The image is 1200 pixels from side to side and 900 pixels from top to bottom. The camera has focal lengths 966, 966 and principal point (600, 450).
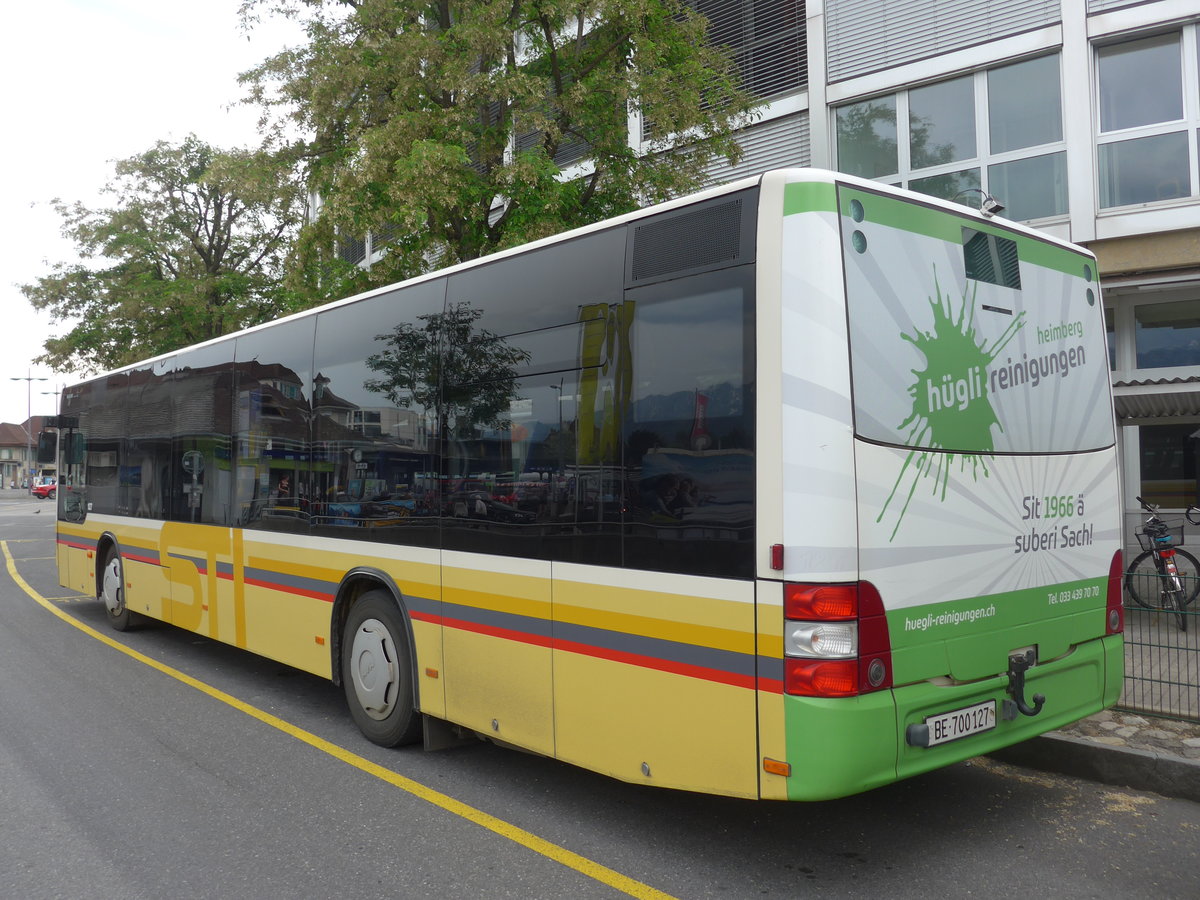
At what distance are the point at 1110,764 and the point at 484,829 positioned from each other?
11.1ft

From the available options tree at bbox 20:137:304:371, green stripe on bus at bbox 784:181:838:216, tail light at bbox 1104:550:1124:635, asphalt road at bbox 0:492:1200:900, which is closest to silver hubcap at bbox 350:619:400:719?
asphalt road at bbox 0:492:1200:900

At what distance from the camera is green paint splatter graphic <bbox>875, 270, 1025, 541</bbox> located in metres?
3.96

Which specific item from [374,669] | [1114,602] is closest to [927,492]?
[1114,602]

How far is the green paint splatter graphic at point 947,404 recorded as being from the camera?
3955mm

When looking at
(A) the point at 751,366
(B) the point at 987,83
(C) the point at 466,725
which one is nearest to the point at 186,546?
(C) the point at 466,725

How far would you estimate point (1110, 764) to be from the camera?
525 centimetres

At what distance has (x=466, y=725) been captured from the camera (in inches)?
207

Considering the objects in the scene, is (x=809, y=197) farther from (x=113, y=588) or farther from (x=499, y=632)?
(x=113, y=588)

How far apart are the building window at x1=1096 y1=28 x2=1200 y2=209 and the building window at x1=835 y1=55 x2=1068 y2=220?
0.51m

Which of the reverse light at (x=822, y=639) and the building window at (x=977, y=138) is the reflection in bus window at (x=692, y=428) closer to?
the reverse light at (x=822, y=639)

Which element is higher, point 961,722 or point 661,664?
point 661,664

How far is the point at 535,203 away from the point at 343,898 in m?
8.95

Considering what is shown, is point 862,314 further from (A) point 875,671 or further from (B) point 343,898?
(B) point 343,898

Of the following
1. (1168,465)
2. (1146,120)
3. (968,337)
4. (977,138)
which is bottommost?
(1168,465)
